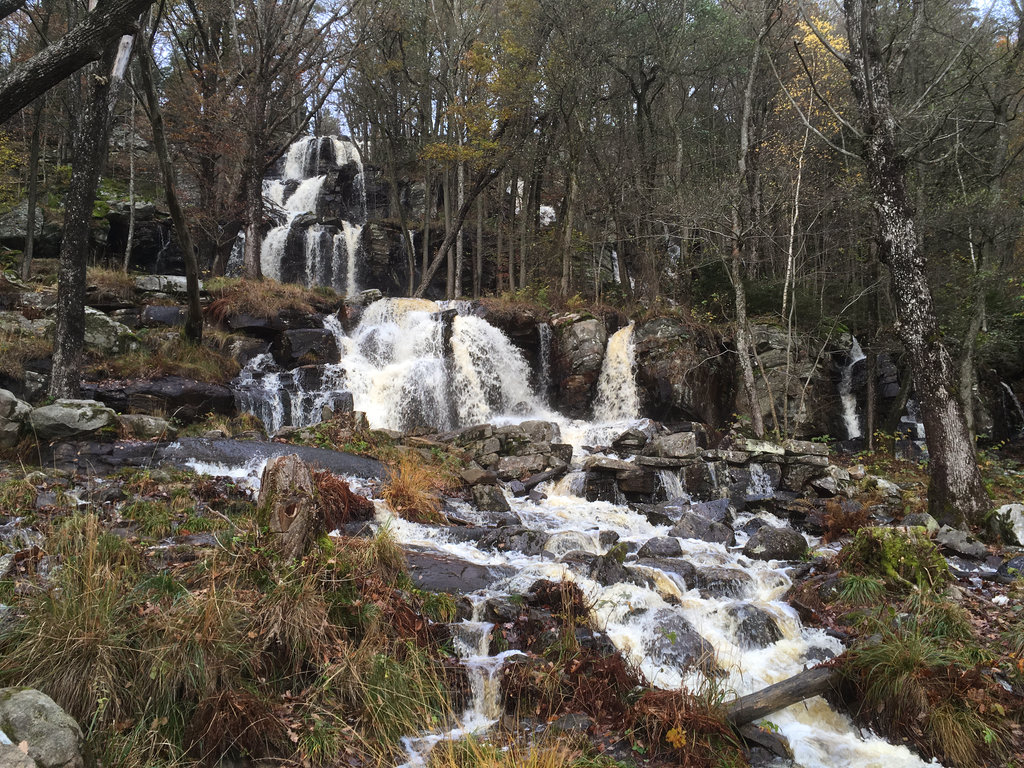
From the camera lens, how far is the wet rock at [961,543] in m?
6.01

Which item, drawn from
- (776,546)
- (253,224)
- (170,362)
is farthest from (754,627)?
(253,224)

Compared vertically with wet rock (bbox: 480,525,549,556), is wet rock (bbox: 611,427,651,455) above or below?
above

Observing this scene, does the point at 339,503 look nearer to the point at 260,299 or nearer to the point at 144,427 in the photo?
the point at 144,427

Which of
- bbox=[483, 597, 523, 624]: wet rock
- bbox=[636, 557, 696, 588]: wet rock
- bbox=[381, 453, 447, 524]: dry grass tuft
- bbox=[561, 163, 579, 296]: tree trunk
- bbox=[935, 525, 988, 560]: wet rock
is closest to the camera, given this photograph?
bbox=[483, 597, 523, 624]: wet rock

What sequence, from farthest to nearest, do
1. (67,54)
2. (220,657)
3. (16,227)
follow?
A: (16,227) < (67,54) < (220,657)

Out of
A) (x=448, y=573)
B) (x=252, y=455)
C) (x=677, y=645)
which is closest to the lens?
(x=677, y=645)

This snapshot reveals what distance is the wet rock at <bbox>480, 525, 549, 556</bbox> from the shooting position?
6.66 metres

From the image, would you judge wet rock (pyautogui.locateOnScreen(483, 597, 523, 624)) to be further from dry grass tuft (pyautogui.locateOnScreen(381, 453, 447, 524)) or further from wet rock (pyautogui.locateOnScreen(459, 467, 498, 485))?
wet rock (pyautogui.locateOnScreen(459, 467, 498, 485))

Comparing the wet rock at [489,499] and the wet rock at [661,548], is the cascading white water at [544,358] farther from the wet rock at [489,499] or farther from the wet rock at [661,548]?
the wet rock at [661,548]

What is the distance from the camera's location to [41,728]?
7.65ft

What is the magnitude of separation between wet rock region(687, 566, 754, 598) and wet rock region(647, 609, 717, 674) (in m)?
0.88

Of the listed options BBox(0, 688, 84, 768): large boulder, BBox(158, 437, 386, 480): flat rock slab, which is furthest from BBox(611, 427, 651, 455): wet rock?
BBox(0, 688, 84, 768): large boulder

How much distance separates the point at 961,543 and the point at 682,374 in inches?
371

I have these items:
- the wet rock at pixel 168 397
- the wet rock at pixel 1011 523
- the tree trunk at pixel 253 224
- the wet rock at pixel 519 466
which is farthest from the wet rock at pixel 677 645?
the tree trunk at pixel 253 224
